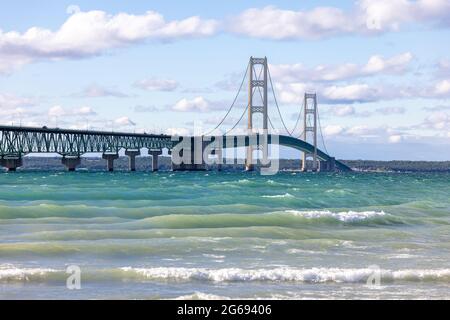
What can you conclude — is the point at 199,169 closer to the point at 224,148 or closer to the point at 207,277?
the point at 224,148

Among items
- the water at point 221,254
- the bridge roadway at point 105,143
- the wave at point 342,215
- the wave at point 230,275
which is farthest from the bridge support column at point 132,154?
the wave at point 230,275

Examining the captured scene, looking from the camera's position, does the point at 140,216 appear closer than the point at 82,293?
No

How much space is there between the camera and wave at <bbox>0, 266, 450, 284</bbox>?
1544 centimetres

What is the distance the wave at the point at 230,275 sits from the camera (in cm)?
1544

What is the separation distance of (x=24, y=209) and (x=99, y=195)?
38.7 ft

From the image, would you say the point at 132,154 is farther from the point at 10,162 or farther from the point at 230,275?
the point at 230,275

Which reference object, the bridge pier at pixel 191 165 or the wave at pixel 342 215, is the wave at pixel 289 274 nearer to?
the wave at pixel 342 215

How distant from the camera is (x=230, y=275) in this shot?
1569cm

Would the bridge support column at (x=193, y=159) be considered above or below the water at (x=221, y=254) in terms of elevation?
above

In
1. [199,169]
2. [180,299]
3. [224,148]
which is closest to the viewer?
[180,299]

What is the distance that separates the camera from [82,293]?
45.3ft
